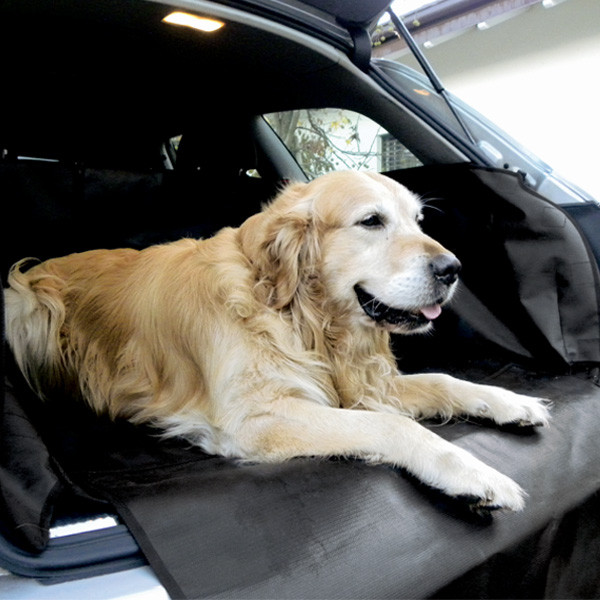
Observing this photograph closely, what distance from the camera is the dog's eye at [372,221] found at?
76.0 inches

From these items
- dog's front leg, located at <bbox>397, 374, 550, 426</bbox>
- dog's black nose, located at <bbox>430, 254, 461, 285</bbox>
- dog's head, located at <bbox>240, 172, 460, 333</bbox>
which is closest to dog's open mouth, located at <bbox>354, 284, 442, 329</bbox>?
dog's head, located at <bbox>240, 172, 460, 333</bbox>

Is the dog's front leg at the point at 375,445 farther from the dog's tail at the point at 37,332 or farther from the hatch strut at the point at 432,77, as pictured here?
the hatch strut at the point at 432,77

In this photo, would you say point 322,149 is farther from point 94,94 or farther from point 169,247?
point 169,247

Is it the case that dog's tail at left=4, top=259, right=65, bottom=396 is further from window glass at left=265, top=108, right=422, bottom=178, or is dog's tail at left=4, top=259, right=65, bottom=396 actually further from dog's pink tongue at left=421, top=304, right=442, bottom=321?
window glass at left=265, top=108, right=422, bottom=178

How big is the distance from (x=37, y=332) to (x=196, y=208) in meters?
1.45

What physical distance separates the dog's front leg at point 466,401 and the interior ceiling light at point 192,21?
146 centimetres

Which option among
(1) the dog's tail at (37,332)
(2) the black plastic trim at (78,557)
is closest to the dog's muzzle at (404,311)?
(2) the black plastic trim at (78,557)

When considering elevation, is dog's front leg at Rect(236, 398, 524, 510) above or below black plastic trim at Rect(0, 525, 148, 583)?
above

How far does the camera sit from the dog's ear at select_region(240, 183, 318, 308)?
190 centimetres

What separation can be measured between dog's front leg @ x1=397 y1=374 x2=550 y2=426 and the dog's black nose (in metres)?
0.39

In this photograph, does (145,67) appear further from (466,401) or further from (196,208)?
(466,401)

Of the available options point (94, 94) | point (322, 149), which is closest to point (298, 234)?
point (94, 94)

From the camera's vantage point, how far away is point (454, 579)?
3.94ft

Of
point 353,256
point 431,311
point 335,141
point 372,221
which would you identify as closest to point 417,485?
point 431,311
